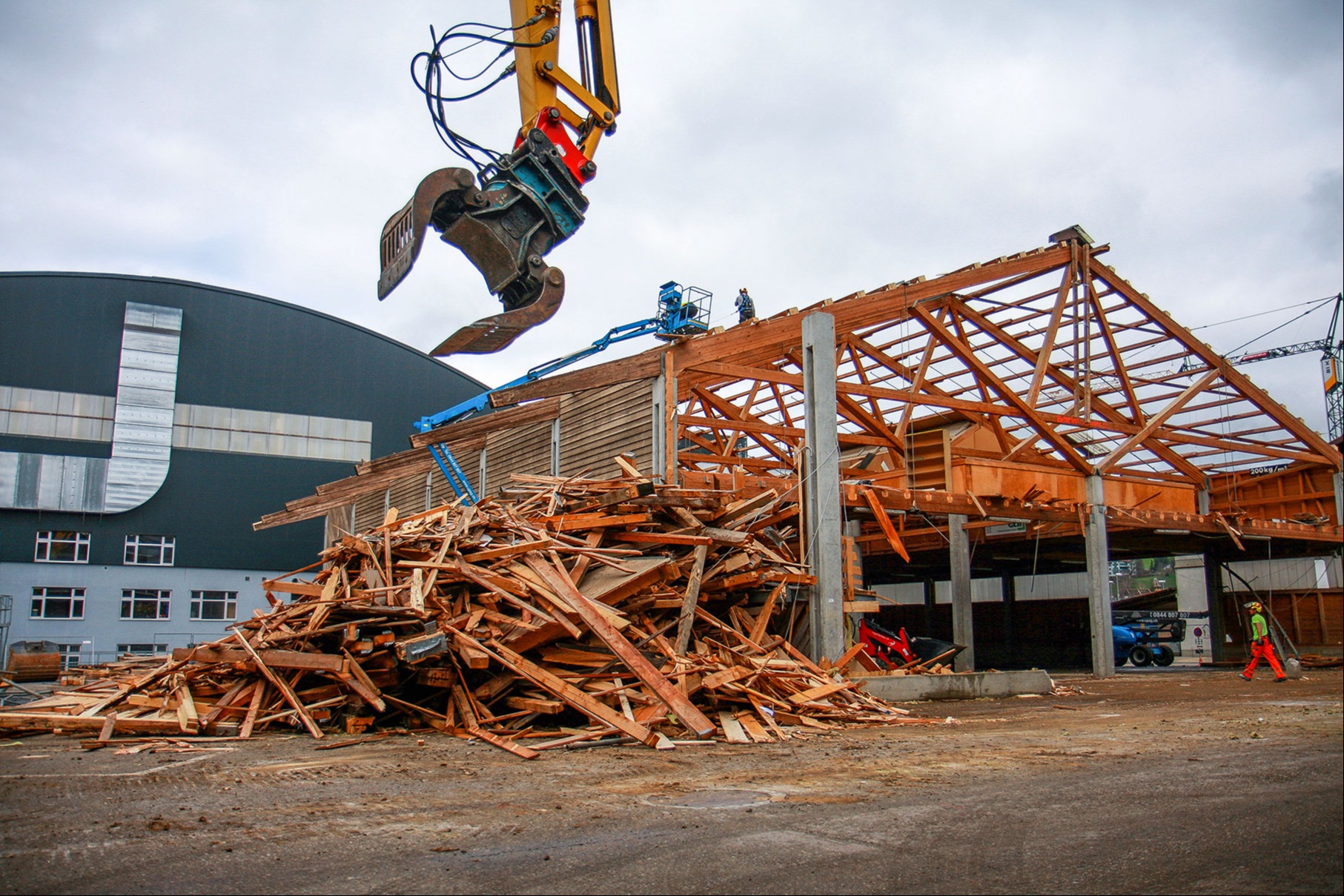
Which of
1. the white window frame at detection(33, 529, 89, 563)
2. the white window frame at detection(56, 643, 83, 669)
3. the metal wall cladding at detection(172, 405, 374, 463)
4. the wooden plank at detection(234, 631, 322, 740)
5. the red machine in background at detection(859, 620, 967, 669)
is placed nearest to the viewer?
the wooden plank at detection(234, 631, 322, 740)

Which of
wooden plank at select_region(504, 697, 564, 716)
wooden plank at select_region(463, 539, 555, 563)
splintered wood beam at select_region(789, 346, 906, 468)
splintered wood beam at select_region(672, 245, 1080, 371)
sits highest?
splintered wood beam at select_region(672, 245, 1080, 371)

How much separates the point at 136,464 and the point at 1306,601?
1524 inches

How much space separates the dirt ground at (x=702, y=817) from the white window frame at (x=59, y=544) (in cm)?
2691

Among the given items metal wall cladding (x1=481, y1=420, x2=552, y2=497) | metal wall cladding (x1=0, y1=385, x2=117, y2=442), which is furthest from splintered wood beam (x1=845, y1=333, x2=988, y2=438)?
metal wall cladding (x1=0, y1=385, x2=117, y2=442)

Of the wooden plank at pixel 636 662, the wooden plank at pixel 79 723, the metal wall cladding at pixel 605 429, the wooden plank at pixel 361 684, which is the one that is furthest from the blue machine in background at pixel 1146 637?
the wooden plank at pixel 79 723

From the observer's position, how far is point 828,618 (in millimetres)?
13914

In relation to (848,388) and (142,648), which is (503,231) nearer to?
(848,388)

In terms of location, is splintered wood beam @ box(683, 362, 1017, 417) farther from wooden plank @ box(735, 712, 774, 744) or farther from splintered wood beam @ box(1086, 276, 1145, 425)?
wooden plank @ box(735, 712, 774, 744)

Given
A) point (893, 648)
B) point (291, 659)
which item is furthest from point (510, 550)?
point (893, 648)

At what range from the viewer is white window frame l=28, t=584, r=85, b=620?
30828 millimetres

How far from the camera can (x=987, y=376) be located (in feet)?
58.1

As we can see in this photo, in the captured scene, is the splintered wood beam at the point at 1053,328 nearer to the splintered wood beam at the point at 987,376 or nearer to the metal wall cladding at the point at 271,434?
the splintered wood beam at the point at 987,376

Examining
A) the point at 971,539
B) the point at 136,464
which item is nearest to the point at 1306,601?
the point at 971,539

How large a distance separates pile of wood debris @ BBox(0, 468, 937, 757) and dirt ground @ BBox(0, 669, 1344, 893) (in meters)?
0.89
